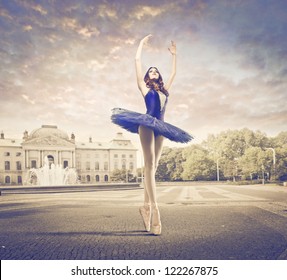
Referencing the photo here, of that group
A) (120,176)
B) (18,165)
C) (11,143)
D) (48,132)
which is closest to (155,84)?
(11,143)

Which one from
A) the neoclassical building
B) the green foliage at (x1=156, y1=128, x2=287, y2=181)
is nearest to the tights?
the neoclassical building

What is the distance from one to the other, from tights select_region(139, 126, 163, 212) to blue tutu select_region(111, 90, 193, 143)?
0.27 feet

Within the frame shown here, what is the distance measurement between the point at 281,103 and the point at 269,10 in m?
1.74

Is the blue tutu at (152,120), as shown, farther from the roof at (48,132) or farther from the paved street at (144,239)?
the roof at (48,132)

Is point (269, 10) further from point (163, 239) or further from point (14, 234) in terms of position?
point (14, 234)

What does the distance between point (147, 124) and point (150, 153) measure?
379 mm

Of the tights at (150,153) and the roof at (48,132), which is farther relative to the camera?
the roof at (48,132)

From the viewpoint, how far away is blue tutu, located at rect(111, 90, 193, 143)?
3.38 m

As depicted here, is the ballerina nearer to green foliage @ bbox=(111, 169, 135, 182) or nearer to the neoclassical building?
the neoclassical building

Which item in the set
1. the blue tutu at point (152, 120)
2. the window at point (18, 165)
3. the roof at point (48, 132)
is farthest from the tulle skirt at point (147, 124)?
the window at point (18, 165)

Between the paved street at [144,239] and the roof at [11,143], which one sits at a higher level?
the roof at [11,143]

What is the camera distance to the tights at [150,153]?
3451mm

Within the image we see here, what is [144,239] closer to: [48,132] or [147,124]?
[147,124]
